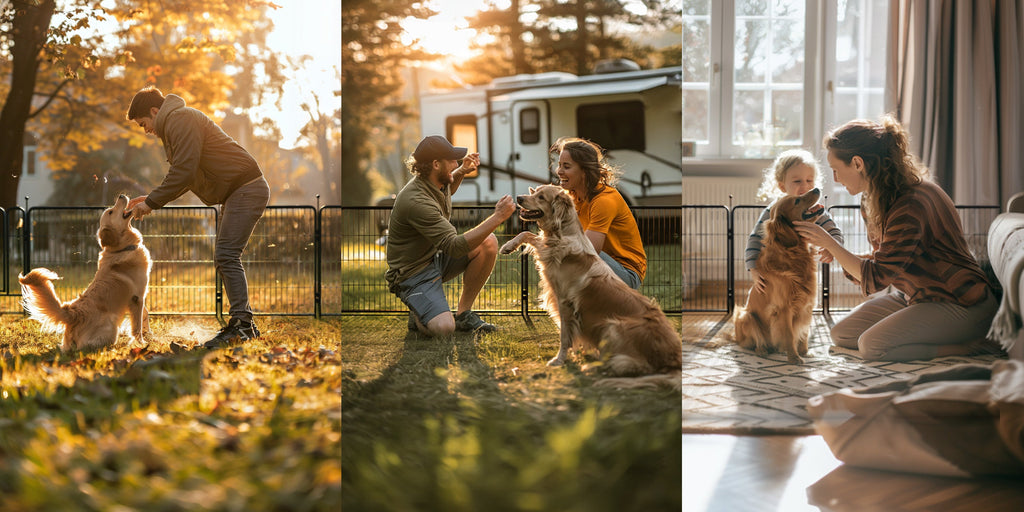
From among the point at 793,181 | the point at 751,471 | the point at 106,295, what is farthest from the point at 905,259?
the point at 106,295

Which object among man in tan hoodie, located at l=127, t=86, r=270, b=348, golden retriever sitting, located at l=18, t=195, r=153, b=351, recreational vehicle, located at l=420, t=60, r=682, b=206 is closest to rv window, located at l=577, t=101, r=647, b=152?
recreational vehicle, located at l=420, t=60, r=682, b=206

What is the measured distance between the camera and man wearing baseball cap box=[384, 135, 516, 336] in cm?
171

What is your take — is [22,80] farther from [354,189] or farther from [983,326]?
[983,326]

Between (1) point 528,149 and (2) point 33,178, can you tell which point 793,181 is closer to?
(1) point 528,149

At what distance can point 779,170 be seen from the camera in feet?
6.95

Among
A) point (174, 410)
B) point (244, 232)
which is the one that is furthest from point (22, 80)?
point (174, 410)

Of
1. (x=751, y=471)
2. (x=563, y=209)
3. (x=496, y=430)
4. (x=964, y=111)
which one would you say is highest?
(x=964, y=111)

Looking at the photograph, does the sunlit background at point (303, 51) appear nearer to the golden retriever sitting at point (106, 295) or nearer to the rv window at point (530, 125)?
the golden retriever sitting at point (106, 295)

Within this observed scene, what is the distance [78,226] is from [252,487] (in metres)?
2.46

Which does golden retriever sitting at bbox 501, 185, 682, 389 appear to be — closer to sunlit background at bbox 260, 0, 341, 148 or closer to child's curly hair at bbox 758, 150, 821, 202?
child's curly hair at bbox 758, 150, 821, 202

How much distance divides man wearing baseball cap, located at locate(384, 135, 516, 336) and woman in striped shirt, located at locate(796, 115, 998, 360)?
3.55 feet

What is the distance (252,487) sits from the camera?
157 centimetres

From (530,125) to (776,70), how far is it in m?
0.95

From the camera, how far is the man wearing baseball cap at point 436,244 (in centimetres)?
171
